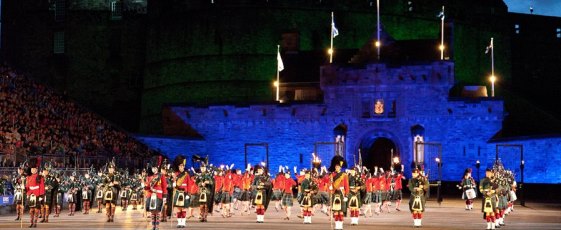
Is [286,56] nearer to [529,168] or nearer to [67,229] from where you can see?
[529,168]

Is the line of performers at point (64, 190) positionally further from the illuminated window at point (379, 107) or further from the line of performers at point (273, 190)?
the illuminated window at point (379, 107)

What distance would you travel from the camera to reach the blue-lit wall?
60188 millimetres

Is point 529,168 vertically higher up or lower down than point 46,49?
lower down

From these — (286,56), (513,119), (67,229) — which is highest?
(286,56)

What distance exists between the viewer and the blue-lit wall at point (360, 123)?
197ft

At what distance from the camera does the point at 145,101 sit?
7781cm

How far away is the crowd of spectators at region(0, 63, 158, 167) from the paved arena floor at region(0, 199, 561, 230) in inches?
232

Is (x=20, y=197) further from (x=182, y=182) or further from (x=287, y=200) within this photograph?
(x=287, y=200)

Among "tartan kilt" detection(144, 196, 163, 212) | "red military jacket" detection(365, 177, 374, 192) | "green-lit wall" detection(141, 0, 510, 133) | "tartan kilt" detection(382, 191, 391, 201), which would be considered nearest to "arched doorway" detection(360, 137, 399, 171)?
"green-lit wall" detection(141, 0, 510, 133)

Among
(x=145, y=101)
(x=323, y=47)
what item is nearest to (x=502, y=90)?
(x=323, y=47)

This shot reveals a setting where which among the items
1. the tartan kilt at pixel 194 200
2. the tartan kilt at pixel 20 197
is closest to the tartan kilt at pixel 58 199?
the tartan kilt at pixel 20 197

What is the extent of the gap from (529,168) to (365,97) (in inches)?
430

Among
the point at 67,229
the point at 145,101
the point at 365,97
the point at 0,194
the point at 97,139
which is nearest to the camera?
the point at 67,229

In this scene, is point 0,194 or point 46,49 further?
point 46,49
